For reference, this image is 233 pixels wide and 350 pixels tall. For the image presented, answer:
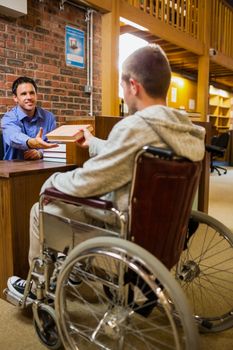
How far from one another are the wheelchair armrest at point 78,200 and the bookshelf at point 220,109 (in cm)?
912

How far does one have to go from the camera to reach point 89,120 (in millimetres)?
2092

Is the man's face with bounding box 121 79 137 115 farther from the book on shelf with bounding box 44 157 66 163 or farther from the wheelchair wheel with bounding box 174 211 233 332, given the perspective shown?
the book on shelf with bounding box 44 157 66 163

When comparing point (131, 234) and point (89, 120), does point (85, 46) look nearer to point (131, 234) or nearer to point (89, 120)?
point (89, 120)

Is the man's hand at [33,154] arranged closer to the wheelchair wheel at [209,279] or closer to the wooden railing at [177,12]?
the wheelchair wheel at [209,279]

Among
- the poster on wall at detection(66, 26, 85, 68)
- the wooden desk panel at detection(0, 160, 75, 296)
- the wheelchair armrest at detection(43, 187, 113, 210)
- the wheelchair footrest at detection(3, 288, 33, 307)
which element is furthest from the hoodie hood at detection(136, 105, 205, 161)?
the poster on wall at detection(66, 26, 85, 68)

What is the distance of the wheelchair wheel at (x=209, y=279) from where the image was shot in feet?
4.66

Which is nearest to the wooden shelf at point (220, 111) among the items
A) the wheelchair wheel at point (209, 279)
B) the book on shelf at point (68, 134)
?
the wheelchair wheel at point (209, 279)

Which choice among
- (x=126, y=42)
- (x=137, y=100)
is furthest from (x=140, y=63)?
(x=126, y=42)

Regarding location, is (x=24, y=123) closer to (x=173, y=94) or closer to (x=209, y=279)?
(x=209, y=279)

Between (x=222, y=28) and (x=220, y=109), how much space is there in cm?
405

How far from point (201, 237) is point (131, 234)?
1.94m

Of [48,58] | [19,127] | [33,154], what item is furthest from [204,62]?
[33,154]

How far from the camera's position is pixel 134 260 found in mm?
947

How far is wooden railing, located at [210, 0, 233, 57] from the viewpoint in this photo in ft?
20.2
